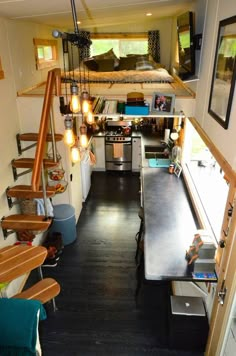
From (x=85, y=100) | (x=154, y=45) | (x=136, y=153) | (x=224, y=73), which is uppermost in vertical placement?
(x=154, y=45)

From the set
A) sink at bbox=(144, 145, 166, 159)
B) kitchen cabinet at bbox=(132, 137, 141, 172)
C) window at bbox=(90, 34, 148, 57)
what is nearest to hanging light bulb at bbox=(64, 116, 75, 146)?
sink at bbox=(144, 145, 166, 159)

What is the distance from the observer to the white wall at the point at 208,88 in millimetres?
2174

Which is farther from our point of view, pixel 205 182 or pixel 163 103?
pixel 205 182

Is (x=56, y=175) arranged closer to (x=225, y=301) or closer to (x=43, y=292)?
(x=43, y=292)

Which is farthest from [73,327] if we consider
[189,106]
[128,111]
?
[189,106]

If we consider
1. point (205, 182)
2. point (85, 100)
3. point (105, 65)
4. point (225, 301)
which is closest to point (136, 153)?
point (105, 65)

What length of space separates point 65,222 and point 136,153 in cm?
321

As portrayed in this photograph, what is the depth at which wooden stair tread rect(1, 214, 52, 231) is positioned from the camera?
9.52ft

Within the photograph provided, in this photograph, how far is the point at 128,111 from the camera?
3.51m

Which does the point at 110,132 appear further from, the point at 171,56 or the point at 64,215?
the point at 64,215

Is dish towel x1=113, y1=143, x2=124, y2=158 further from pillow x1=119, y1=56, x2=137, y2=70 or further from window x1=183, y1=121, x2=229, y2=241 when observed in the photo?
window x1=183, y1=121, x2=229, y2=241

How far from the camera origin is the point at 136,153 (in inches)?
276

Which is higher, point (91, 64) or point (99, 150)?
point (91, 64)

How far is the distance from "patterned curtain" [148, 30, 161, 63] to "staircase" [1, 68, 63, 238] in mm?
4121
